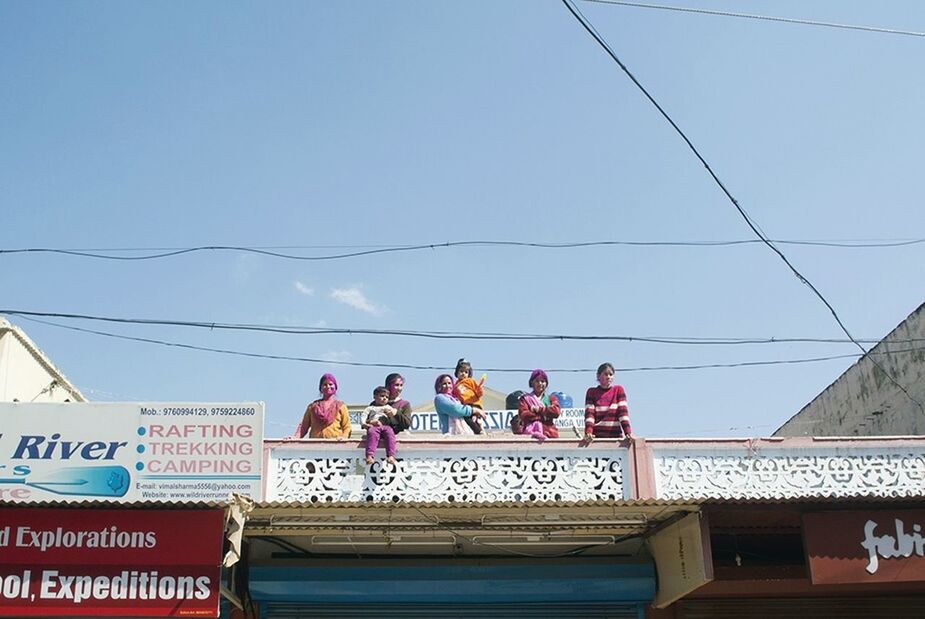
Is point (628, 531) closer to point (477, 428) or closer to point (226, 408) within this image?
point (477, 428)

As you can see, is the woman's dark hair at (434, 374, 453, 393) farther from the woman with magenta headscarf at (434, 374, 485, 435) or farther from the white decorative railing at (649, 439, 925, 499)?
the white decorative railing at (649, 439, 925, 499)

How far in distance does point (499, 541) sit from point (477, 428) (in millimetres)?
1478

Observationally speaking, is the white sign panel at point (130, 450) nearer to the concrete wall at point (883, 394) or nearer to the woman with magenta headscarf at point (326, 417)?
the woman with magenta headscarf at point (326, 417)

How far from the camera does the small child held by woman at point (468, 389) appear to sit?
10.4 m

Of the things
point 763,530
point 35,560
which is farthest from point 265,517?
point 763,530

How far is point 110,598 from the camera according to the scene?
295 inches

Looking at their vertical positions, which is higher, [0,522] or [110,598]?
[0,522]

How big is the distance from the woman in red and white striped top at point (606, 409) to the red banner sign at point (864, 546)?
189 cm

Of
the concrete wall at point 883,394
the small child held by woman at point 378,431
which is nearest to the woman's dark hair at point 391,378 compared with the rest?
the small child held by woman at point 378,431

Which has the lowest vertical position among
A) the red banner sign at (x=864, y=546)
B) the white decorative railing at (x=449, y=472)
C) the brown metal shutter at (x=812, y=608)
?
the brown metal shutter at (x=812, y=608)

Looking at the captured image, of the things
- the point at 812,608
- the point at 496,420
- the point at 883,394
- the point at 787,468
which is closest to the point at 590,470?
the point at 787,468

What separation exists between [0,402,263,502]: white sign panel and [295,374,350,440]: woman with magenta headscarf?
0.76m

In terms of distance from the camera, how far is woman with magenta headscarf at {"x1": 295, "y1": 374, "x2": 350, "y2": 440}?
9.66m

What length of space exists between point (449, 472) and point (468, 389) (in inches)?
72.4
